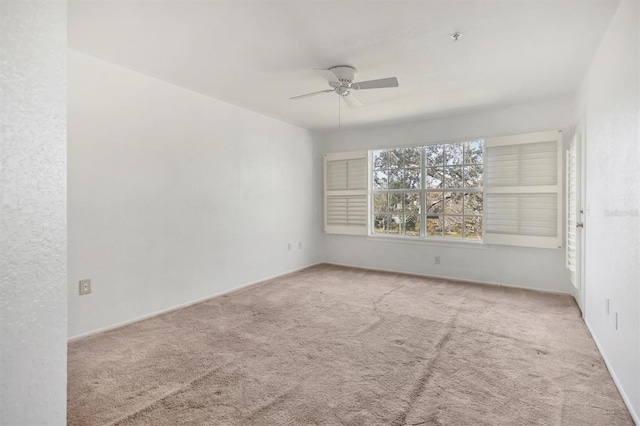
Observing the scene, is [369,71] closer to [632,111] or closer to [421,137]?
[632,111]

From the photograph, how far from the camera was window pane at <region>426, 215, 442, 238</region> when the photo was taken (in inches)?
202

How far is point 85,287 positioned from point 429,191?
4.49 m

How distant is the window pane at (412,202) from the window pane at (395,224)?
7.6 inches

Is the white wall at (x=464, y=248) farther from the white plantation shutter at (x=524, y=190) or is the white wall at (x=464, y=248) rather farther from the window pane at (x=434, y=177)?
the window pane at (x=434, y=177)

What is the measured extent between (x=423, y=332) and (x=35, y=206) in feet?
9.42

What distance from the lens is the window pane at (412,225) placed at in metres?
5.31

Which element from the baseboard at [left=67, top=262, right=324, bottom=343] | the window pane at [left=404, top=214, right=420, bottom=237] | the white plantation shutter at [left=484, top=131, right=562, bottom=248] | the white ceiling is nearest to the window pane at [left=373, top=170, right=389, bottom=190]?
the window pane at [left=404, top=214, right=420, bottom=237]

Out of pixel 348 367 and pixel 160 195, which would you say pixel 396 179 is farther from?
pixel 348 367

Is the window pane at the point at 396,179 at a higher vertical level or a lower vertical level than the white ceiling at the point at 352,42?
lower

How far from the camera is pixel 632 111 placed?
185cm

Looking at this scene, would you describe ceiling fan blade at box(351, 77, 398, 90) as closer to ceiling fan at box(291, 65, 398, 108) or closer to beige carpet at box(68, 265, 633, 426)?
ceiling fan at box(291, 65, 398, 108)

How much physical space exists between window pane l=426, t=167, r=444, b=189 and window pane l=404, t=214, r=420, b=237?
1.81ft

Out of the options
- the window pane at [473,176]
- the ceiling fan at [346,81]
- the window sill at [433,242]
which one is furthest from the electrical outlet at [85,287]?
the window pane at [473,176]

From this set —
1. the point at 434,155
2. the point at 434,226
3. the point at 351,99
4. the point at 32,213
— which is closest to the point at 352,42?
the point at 351,99
